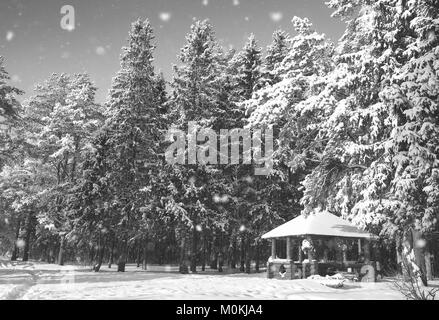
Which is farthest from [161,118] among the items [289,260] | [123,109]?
[289,260]

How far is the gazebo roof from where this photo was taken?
1989 cm

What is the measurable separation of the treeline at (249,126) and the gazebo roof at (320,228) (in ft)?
2.74

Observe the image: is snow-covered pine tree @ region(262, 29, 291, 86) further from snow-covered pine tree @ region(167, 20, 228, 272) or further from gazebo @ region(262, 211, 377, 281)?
gazebo @ region(262, 211, 377, 281)

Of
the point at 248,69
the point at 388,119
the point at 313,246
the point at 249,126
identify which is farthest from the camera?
the point at 248,69

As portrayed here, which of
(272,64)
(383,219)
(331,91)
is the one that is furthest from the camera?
(272,64)

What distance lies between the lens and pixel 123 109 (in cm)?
2658

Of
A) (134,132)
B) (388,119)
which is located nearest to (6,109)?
(134,132)

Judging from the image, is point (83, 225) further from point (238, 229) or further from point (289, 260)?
point (289, 260)

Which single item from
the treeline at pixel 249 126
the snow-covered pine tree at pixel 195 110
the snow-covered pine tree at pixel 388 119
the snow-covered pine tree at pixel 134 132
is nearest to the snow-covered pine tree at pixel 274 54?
the treeline at pixel 249 126

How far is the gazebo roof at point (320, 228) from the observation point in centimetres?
1989

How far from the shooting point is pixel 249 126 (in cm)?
2159

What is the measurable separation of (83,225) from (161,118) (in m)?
8.60

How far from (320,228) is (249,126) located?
629cm

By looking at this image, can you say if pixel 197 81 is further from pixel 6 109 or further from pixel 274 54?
pixel 6 109
